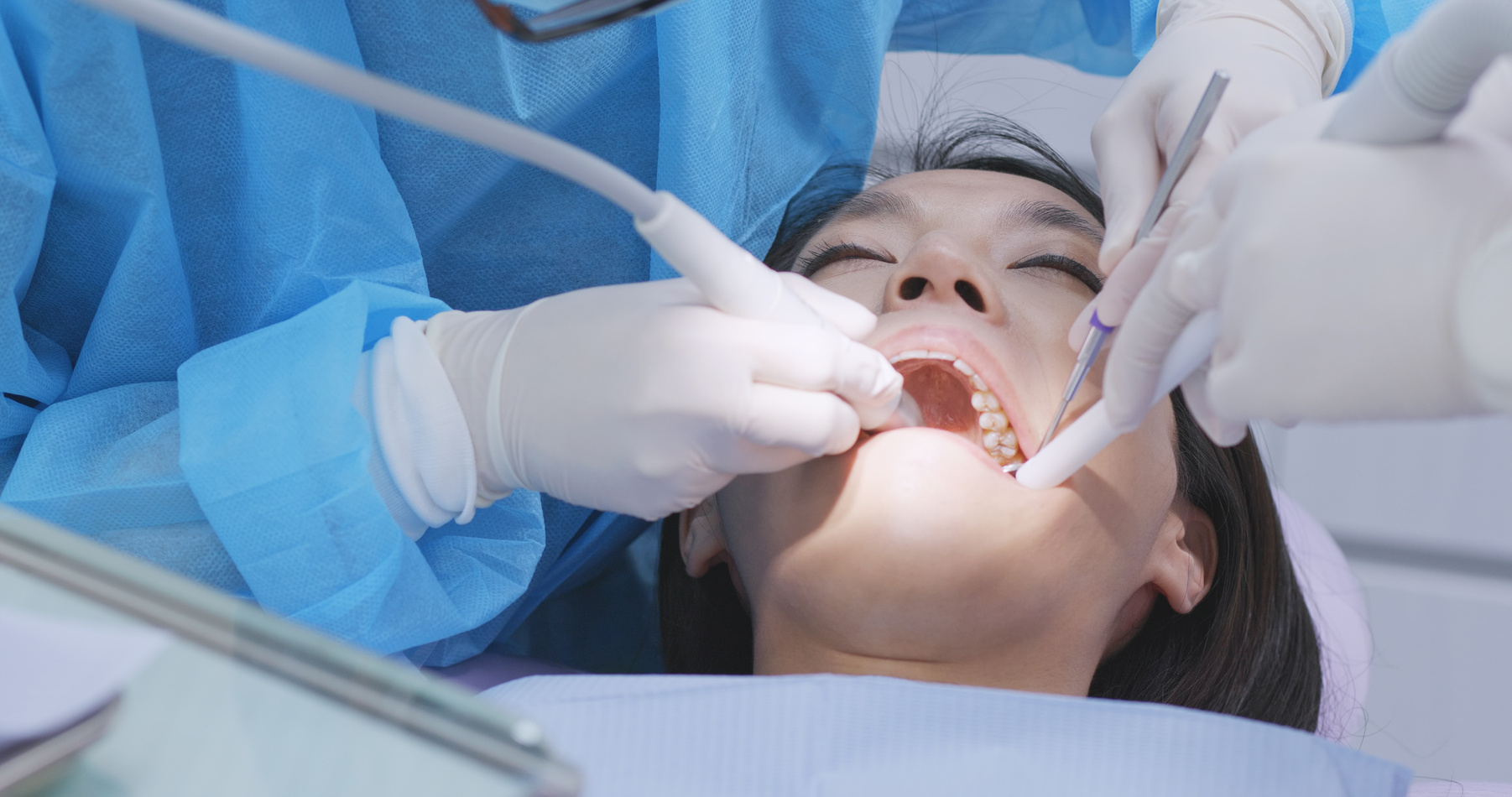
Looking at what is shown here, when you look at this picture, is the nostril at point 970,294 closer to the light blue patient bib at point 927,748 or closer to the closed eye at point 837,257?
the closed eye at point 837,257

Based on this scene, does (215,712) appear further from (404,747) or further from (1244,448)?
(1244,448)

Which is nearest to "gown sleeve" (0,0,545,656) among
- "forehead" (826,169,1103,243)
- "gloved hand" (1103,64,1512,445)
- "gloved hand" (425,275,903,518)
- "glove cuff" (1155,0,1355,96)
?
"gloved hand" (425,275,903,518)

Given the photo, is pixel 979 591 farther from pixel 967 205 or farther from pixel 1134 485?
pixel 967 205

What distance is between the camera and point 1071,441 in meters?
0.93

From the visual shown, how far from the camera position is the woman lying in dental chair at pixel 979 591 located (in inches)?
34.6

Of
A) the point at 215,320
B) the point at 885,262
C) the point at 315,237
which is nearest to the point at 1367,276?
the point at 885,262

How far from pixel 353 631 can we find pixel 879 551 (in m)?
0.52

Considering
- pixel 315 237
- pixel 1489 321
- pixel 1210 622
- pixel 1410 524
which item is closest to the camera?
pixel 1489 321

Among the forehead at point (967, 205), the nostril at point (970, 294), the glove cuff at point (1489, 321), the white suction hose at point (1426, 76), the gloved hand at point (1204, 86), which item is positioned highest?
the white suction hose at point (1426, 76)

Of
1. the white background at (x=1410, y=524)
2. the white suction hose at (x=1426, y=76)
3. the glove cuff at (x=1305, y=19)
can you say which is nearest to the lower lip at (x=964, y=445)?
the white suction hose at (x=1426, y=76)

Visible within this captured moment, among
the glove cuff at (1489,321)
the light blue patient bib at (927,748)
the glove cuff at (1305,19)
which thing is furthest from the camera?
the glove cuff at (1305,19)

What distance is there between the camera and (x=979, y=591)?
3.13 feet

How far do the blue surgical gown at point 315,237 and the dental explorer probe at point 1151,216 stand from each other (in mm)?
491

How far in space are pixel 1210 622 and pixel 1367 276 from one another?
2.58 feet
